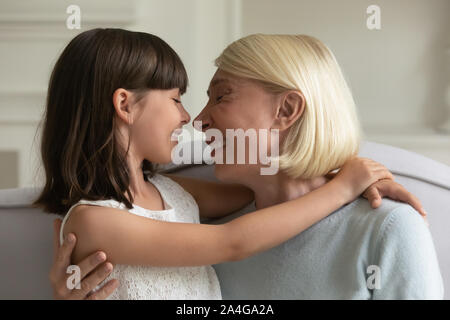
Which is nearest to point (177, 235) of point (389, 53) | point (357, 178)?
point (357, 178)

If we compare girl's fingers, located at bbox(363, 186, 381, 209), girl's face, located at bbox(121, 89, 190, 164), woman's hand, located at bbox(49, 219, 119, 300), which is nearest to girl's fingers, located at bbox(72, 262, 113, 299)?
woman's hand, located at bbox(49, 219, 119, 300)

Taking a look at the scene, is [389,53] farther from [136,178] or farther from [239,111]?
[136,178]

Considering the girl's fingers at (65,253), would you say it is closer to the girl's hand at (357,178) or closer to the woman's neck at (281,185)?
the woman's neck at (281,185)

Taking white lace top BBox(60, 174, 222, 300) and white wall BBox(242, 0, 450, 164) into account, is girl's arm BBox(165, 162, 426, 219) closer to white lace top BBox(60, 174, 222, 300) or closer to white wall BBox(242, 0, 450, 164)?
white lace top BBox(60, 174, 222, 300)

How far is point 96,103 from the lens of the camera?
3.41ft

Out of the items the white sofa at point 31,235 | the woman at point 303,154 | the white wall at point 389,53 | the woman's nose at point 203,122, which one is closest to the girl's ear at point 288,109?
the woman at point 303,154

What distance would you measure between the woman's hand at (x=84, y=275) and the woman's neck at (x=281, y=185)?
341 mm

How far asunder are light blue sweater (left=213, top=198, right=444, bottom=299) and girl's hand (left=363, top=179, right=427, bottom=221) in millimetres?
14

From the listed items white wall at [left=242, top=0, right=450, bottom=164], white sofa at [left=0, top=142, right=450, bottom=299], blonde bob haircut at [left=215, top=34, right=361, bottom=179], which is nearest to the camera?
blonde bob haircut at [left=215, top=34, right=361, bottom=179]

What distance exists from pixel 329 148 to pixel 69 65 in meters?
0.53

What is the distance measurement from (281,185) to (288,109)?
15 centimetres

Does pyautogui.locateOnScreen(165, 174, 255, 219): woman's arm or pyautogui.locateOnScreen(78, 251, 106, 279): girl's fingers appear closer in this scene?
pyautogui.locateOnScreen(78, 251, 106, 279): girl's fingers

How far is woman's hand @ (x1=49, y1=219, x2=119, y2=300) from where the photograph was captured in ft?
3.10

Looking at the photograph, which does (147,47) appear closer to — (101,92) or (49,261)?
(101,92)
